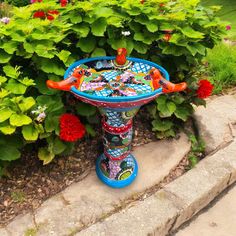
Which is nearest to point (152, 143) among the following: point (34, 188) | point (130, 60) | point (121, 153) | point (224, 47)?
point (121, 153)

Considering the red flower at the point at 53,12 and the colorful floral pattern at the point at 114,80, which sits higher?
the red flower at the point at 53,12

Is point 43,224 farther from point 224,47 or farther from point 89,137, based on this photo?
point 224,47

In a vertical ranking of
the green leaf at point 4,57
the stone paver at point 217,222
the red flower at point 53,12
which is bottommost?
the stone paver at point 217,222

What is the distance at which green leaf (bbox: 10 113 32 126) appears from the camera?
7.14 feet

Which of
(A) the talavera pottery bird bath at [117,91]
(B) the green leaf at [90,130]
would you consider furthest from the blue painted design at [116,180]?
(B) the green leaf at [90,130]

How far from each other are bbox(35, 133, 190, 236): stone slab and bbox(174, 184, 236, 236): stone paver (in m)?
0.43

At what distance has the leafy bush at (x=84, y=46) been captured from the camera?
2443mm

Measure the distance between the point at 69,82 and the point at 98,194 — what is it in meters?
0.90

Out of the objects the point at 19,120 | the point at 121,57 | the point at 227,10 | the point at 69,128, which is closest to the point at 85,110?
the point at 69,128

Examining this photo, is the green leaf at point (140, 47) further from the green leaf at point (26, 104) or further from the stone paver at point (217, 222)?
the stone paver at point (217, 222)

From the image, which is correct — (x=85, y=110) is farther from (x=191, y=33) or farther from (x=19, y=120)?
(x=191, y=33)

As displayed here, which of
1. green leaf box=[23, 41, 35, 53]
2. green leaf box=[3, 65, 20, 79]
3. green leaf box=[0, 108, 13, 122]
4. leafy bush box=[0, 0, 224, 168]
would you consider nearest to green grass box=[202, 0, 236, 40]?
leafy bush box=[0, 0, 224, 168]

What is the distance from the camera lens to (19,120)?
7.22 ft

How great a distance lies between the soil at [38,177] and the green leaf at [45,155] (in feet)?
0.60
